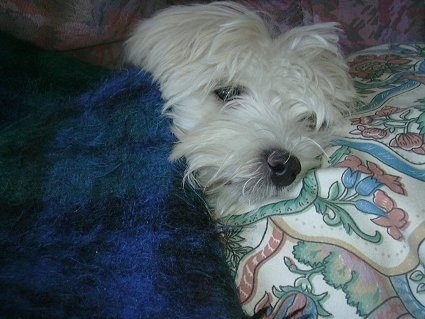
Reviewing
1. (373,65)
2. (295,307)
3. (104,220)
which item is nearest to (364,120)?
(373,65)

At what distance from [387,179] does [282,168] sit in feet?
0.65

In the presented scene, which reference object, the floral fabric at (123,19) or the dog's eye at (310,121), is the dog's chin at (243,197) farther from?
the floral fabric at (123,19)

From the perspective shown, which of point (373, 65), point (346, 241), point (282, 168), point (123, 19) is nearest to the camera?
point (346, 241)

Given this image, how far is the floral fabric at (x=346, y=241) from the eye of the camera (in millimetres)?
856

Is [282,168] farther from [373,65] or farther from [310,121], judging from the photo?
[373,65]

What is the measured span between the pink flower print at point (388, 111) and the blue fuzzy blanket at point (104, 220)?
16.8 inches

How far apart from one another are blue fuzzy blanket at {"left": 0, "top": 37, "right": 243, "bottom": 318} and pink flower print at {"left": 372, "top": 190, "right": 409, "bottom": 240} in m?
0.29

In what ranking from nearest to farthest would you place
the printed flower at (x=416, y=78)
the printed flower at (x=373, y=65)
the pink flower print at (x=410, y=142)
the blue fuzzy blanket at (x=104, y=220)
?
1. the blue fuzzy blanket at (x=104, y=220)
2. the pink flower print at (x=410, y=142)
3. the printed flower at (x=416, y=78)
4. the printed flower at (x=373, y=65)

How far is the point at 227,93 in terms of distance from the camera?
114cm

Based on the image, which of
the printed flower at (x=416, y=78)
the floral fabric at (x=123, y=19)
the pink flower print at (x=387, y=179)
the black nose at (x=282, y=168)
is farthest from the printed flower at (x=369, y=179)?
the floral fabric at (x=123, y=19)

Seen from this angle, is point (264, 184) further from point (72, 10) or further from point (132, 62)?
point (72, 10)

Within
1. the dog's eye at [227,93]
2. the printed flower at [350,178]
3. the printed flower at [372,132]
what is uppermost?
the printed flower at [372,132]

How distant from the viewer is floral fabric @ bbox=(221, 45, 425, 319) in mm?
856

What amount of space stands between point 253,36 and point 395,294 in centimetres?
61
